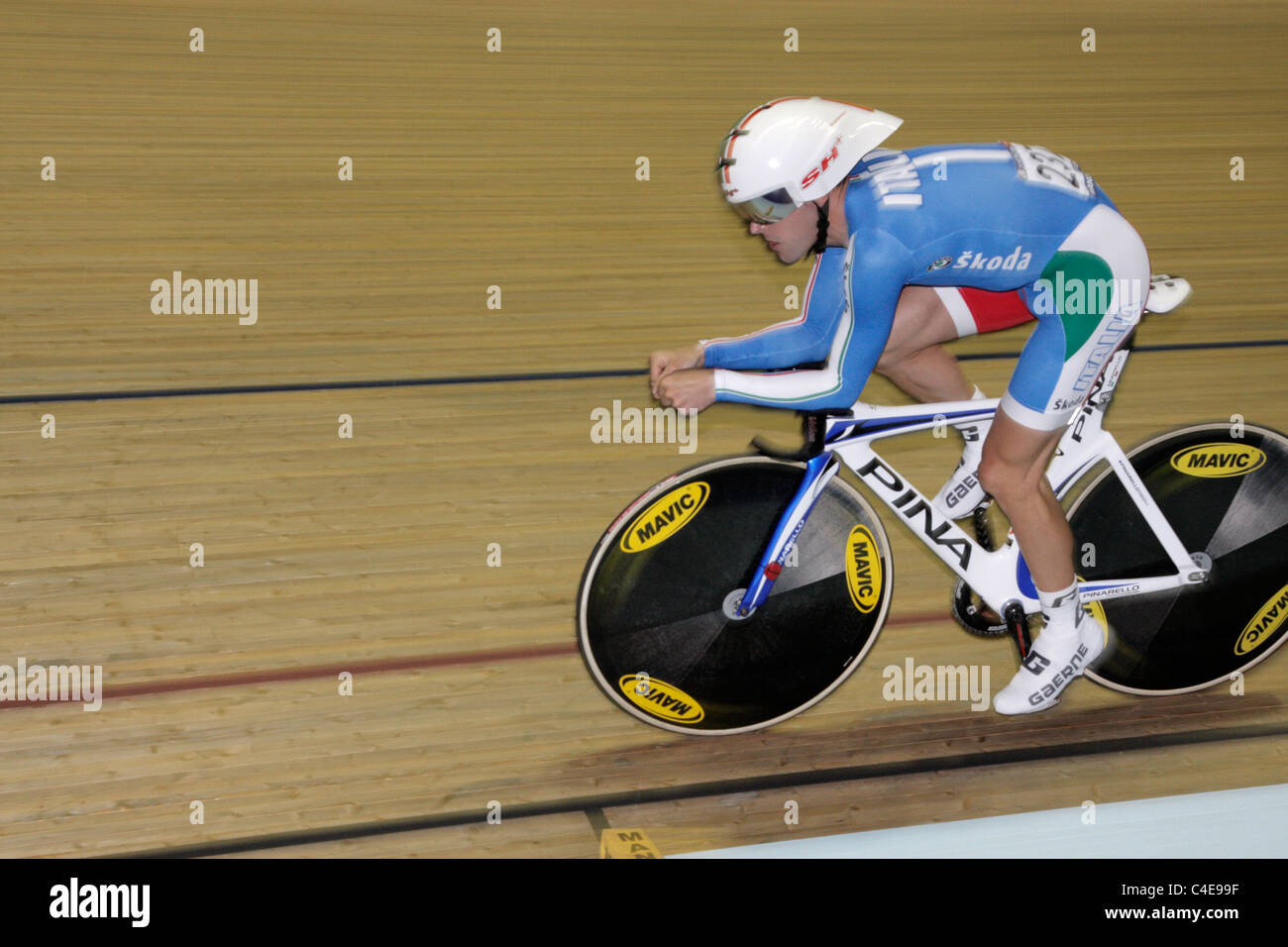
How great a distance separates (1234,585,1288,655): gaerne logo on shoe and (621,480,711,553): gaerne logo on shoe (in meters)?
1.16

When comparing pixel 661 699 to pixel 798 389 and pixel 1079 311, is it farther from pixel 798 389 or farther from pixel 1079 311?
pixel 1079 311

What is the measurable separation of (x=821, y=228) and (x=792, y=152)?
0.15 m

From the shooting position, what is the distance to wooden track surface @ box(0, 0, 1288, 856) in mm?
2240

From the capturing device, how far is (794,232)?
6.01 feet

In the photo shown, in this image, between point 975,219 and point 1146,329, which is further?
point 1146,329

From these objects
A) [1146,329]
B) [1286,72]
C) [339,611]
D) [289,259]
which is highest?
[1286,72]

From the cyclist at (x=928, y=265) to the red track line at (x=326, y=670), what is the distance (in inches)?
30.9

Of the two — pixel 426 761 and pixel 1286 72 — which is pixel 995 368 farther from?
pixel 1286 72

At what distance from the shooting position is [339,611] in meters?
2.55

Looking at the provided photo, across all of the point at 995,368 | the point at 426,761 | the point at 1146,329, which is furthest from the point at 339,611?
the point at 1146,329

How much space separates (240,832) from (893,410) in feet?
4.22

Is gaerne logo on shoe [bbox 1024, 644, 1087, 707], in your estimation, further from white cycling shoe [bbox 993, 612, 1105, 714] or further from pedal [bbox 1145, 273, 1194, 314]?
pedal [bbox 1145, 273, 1194, 314]

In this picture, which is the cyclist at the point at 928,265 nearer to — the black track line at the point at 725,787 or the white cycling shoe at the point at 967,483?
the white cycling shoe at the point at 967,483

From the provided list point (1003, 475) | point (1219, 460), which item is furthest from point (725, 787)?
point (1219, 460)
